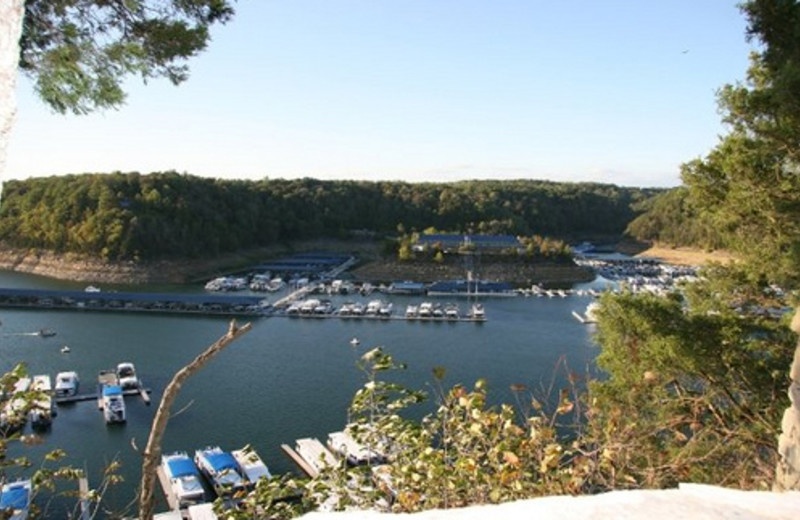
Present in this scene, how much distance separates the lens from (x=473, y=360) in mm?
12312

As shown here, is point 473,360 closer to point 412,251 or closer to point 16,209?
point 412,251

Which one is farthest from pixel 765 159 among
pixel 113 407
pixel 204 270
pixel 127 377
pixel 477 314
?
pixel 204 270

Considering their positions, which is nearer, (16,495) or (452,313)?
(16,495)

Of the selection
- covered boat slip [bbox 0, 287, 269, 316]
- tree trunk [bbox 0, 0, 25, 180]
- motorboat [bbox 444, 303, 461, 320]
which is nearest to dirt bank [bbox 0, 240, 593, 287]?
covered boat slip [bbox 0, 287, 269, 316]

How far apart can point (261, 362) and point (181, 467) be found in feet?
A: 17.2

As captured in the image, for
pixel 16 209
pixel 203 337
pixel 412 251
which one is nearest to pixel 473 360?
pixel 203 337

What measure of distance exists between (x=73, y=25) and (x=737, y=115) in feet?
10.1

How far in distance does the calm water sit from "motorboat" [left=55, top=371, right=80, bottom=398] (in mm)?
365

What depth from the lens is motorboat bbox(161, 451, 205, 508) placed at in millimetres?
6285

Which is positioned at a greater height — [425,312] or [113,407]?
[113,407]

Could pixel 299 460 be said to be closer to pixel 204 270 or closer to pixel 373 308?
pixel 373 308

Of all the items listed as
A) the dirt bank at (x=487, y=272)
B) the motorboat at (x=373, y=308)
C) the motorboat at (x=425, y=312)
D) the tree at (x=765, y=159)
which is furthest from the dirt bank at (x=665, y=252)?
the tree at (x=765, y=159)

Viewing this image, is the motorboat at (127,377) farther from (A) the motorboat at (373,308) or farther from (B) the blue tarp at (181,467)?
(A) the motorboat at (373,308)

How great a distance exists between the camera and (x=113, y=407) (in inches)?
345
